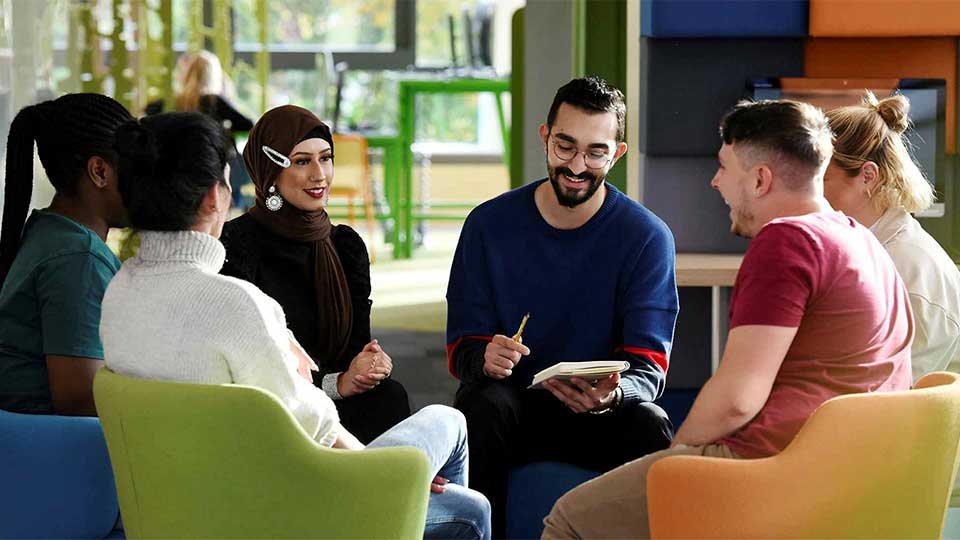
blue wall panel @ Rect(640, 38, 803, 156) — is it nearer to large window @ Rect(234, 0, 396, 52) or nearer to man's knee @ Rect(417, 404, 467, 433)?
man's knee @ Rect(417, 404, 467, 433)

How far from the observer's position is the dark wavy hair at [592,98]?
2.90 metres

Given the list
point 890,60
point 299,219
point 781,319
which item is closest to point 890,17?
point 890,60

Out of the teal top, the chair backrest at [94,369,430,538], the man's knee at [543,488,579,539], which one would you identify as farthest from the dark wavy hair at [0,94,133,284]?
the man's knee at [543,488,579,539]

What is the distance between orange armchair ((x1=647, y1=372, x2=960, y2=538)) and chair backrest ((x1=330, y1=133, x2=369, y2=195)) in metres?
6.26

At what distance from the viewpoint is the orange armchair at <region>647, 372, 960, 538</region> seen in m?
1.98

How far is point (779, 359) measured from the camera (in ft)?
6.70

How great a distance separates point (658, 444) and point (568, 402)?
0.22 m

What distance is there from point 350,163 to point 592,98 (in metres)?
5.44

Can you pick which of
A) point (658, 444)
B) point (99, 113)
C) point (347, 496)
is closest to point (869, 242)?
point (658, 444)

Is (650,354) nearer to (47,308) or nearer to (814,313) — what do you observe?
(814,313)

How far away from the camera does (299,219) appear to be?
300 cm

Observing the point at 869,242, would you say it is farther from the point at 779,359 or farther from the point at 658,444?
the point at 658,444

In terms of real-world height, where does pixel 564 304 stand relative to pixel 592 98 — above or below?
below

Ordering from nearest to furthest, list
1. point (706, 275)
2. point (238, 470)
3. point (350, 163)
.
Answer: point (238, 470)
point (706, 275)
point (350, 163)
